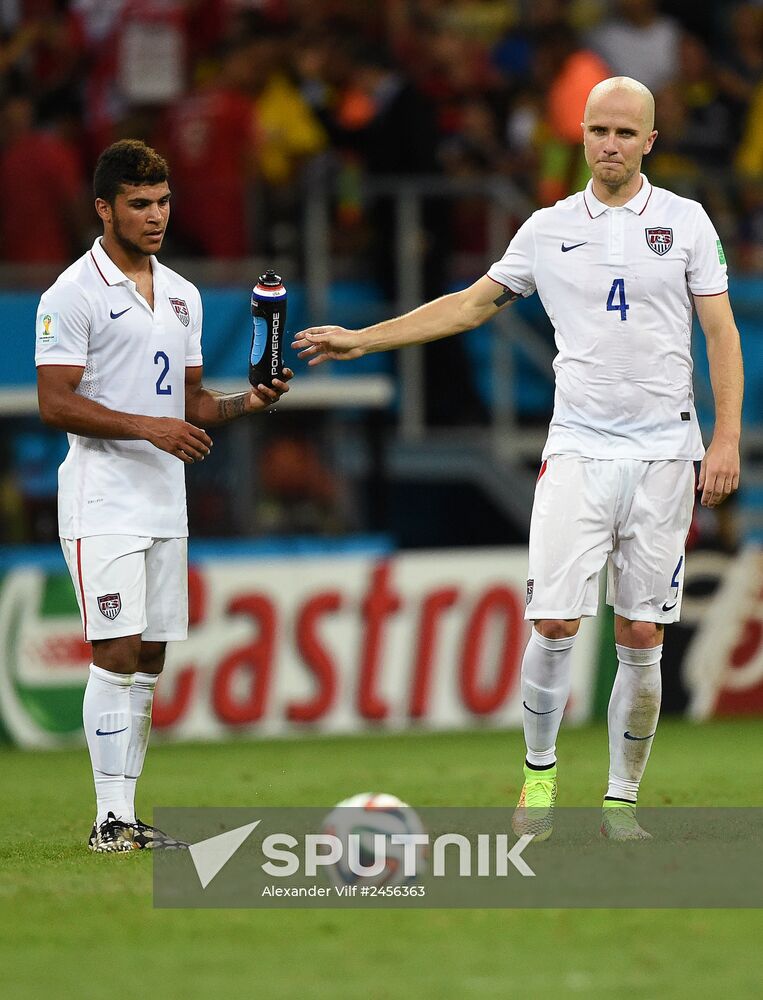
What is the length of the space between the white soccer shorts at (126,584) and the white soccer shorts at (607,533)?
1.34 meters

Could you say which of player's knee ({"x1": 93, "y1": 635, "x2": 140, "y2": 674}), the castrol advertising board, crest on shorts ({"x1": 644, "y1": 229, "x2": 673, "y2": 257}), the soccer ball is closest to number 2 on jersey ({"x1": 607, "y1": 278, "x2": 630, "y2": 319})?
crest on shorts ({"x1": 644, "y1": 229, "x2": 673, "y2": 257})

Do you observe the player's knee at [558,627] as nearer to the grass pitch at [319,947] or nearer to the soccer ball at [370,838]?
the soccer ball at [370,838]

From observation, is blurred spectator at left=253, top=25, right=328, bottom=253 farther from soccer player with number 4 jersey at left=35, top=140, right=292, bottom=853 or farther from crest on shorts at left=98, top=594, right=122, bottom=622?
crest on shorts at left=98, top=594, right=122, bottom=622

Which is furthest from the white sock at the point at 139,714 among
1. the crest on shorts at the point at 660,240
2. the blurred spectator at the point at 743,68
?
the blurred spectator at the point at 743,68

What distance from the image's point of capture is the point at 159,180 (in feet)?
23.0

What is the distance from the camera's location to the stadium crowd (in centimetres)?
1385

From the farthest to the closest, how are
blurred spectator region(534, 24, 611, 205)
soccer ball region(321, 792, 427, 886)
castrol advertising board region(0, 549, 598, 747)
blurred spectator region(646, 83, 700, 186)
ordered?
blurred spectator region(646, 83, 700, 186), blurred spectator region(534, 24, 611, 205), castrol advertising board region(0, 549, 598, 747), soccer ball region(321, 792, 427, 886)

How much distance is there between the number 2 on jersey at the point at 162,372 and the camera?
7.11 m

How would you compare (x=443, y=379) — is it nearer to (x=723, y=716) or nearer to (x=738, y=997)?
(x=723, y=716)

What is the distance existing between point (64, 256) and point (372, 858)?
28.4 feet

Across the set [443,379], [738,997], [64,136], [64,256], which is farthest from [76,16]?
[738,997]

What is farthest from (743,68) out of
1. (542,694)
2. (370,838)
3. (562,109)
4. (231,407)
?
(370,838)

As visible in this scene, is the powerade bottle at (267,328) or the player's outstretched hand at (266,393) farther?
the player's outstretched hand at (266,393)

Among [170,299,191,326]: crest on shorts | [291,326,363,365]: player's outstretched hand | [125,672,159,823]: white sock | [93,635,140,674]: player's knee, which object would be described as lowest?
[125,672,159,823]: white sock
